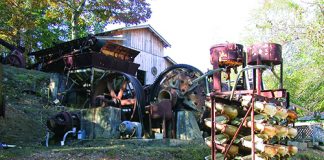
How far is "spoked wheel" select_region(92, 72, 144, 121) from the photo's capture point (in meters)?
12.1

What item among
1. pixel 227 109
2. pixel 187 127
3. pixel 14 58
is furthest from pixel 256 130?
pixel 14 58

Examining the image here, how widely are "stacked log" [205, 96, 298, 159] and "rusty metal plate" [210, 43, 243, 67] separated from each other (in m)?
0.78

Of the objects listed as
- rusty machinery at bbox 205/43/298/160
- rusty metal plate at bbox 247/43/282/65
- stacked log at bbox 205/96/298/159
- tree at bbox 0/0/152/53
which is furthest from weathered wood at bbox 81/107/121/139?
tree at bbox 0/0/152/53

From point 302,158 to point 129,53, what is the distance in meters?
11.0

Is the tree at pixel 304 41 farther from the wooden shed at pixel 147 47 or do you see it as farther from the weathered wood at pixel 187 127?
the wooden shed at pixel 147 47

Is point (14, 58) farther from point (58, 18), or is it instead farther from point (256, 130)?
point (256, 130)

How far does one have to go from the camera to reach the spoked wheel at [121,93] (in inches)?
477

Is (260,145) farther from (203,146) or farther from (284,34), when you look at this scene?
(284,34)

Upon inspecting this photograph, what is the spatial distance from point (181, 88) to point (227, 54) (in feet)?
22.7

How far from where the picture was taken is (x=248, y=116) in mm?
5305

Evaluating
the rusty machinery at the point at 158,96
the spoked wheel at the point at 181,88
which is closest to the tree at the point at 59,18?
the rusty machinery at the point at 158,96

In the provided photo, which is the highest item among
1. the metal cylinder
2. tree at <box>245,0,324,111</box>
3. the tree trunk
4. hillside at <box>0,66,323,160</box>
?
the tree trunk

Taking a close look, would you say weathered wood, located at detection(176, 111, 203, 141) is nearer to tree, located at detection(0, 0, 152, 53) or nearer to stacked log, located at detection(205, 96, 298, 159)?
stacked log, located at detection(205, 96, 298, 159)

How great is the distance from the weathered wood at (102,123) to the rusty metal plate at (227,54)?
4760 mm
